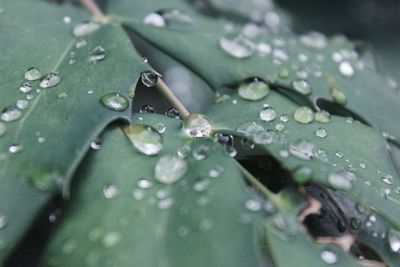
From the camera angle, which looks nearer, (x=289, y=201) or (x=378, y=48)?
(x=289, y=201)

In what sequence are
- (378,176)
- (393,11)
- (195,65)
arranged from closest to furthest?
(378,176) → (195,65) → (393,11)

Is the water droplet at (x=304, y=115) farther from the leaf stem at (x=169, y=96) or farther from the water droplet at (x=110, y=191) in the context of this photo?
the water droplet at (x=110, y=191)

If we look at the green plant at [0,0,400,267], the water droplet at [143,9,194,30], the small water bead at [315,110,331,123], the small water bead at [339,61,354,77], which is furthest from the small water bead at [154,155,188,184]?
the small water bead at [339,61,354,77]

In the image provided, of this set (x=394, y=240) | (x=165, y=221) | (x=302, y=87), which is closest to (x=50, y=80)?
(x=165, y=221)

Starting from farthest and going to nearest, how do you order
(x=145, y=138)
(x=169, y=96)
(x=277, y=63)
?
1. (x=277, y=63)
2. (x=169, y=96)
3. (x=145, y=138)

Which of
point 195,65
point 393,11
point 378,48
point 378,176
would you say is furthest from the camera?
point 393,11

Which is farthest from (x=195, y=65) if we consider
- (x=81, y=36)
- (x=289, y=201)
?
(x=289, y=201)

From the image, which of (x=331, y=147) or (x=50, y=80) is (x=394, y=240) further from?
(x=50, y=80)

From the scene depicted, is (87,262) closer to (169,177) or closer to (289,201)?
(169,177)
